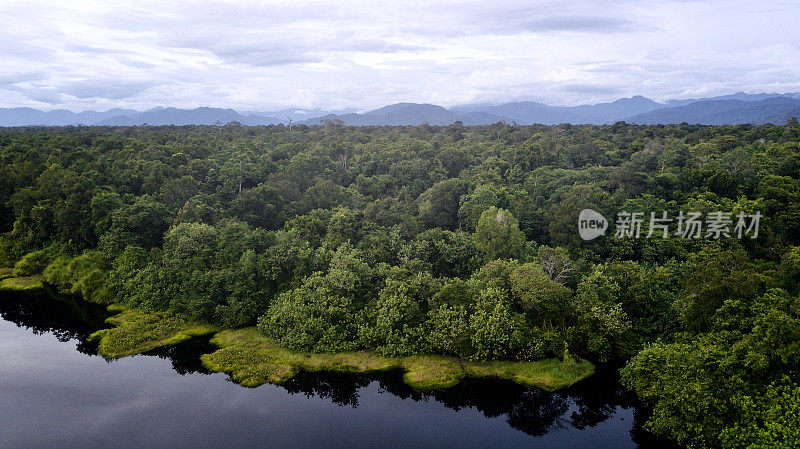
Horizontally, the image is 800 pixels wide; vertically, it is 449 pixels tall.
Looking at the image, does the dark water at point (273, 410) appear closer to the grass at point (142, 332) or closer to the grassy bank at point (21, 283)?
the grass at point (142, 332)

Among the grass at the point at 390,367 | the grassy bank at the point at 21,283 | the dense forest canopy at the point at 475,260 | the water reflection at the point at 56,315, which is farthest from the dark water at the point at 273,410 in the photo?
the grassy bank at the point at 21,283

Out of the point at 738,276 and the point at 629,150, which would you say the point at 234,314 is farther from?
the point at 629,150

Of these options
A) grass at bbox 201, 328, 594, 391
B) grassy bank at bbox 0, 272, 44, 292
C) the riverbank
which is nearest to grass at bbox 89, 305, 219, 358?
the riverbank

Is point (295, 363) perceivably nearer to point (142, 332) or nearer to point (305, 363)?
point (305, 363)

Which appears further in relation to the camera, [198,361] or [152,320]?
[152,320]

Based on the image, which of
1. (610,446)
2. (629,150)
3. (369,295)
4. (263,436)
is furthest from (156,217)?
(629,150)

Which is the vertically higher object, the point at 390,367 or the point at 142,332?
the point at 142,332

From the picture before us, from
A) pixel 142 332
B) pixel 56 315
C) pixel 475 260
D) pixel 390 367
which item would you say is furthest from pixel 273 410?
pixel 56 315
